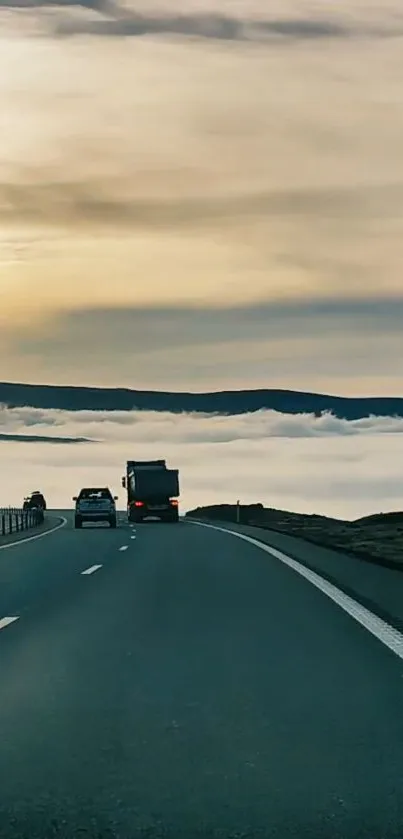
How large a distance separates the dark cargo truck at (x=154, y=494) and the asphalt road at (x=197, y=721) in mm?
61019

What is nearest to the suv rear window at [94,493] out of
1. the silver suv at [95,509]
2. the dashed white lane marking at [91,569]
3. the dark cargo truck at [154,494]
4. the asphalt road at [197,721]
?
the silver suv at [95,509]

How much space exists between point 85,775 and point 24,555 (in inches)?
1017

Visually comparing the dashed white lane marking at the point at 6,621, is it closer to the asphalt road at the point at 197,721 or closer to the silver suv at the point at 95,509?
the asphalt road at the point at 197,721

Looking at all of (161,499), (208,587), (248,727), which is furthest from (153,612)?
(161,499)

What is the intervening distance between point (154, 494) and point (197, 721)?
71.0 m

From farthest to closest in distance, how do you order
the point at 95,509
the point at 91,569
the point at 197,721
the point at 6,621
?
the point at 95,509 → the point at 91,569 → the point at 6,621 → the point at 197,721

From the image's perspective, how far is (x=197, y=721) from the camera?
1018cm

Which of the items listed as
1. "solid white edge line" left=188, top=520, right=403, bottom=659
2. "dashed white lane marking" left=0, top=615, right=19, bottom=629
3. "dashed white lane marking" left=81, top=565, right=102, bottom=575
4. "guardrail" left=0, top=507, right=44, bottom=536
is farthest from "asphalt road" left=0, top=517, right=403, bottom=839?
"guardrail" left=0, top=507, right=44, bottom=536

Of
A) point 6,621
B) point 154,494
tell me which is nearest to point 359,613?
point 6,621

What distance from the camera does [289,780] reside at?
27.0 feet

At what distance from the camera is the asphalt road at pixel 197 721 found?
745cm

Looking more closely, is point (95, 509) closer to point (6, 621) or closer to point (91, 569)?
point (91, 569)

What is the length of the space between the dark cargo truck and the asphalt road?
6102cm

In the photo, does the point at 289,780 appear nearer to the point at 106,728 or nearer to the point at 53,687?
the point at 106,728
